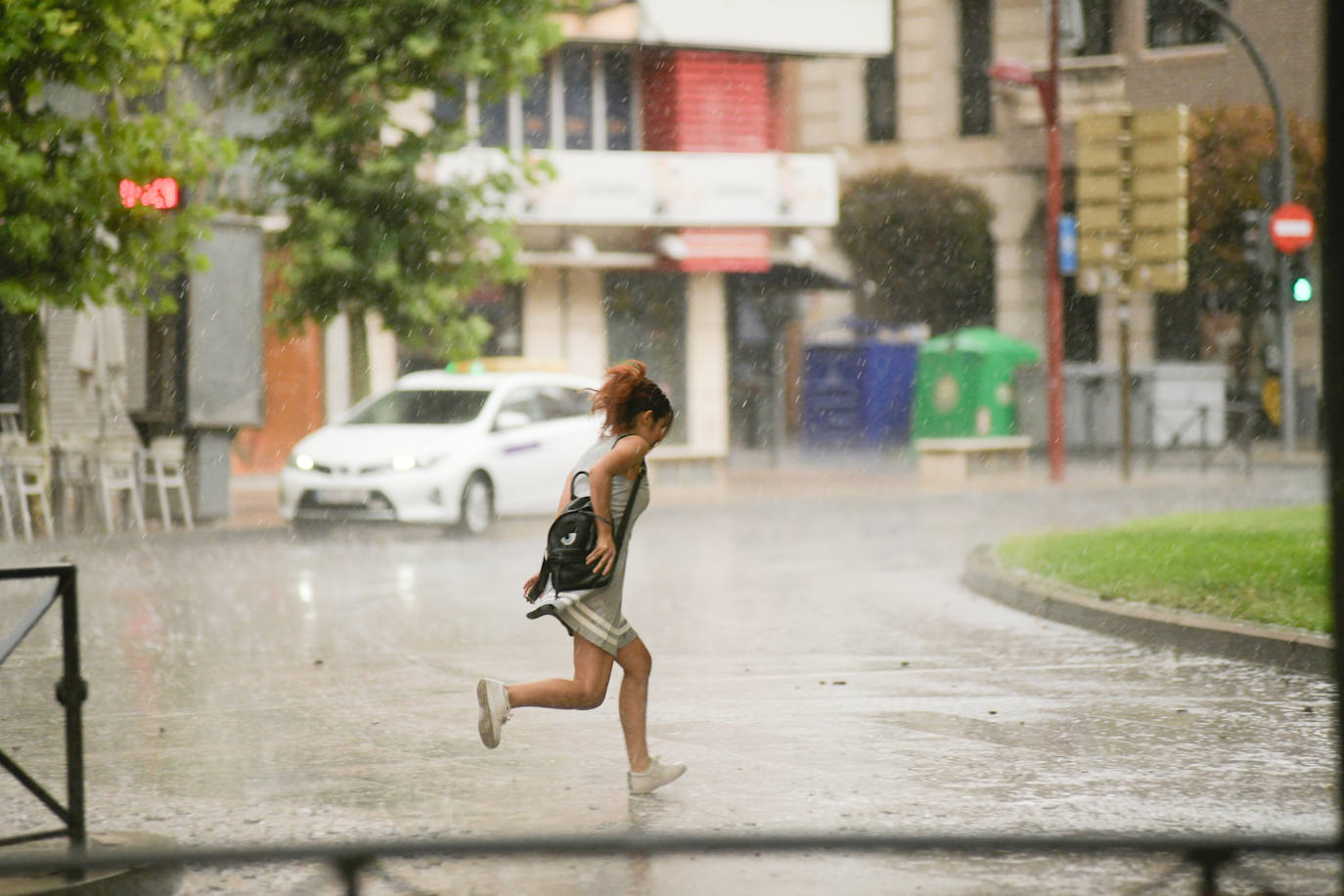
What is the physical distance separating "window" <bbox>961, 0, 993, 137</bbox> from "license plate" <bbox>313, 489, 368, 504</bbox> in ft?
85.6

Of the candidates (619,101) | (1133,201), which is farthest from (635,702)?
(619,101)

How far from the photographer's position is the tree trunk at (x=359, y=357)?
21.9 m

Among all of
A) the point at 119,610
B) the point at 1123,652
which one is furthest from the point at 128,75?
the point at 1123,652

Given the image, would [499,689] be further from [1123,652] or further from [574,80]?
[574,80]

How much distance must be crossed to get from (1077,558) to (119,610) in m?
6.63

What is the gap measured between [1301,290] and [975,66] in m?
17.7

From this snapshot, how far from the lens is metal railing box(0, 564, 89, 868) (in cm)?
490

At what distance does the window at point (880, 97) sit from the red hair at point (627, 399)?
37.2 metres

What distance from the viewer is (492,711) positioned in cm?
632

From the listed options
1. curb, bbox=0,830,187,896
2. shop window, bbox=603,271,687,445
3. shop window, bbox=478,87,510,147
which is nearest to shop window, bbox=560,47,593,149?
shop window, bbox=478,87,510,147

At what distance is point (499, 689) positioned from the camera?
6.36 metres

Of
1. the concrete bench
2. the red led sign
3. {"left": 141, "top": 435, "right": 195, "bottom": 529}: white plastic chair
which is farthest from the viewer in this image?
the concrete bench

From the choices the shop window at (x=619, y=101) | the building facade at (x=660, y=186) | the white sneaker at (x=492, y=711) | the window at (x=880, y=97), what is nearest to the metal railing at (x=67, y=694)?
the white sneaker at (x=492, y=711)

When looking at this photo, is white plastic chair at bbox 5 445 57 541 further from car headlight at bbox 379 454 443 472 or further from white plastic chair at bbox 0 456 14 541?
car headlight at bbox 379 454 443 472
